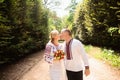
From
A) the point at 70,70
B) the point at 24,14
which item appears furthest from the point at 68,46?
the point at 24,14

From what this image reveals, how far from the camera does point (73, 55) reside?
6.20m

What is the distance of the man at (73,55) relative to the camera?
6.13 m

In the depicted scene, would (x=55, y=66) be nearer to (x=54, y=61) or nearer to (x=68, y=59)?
(x=54, y=61)

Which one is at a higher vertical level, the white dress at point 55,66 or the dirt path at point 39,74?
the white dress at point 55,66

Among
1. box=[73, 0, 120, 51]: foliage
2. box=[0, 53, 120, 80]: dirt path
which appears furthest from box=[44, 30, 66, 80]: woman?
box=[73, 0, 120, 51]: foliage

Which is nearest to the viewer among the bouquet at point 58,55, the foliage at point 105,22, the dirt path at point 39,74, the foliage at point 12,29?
the bouquet at point 58,55

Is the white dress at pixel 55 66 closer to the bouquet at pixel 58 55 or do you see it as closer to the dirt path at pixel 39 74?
the bouquet at pixel 58 55

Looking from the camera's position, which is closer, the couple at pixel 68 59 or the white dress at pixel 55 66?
the couple at pixel 68 59

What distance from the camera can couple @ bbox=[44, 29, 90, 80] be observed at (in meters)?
6.13

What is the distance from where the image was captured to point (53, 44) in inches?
262

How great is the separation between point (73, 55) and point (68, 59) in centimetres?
18

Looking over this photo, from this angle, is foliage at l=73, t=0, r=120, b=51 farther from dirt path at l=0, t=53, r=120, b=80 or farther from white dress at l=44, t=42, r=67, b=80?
white dress at l=44, t=42, r=67, b=80

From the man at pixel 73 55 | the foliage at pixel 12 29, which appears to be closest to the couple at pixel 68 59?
the man at pixel 73 55

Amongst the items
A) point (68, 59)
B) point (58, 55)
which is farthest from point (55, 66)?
point (68, 59)
